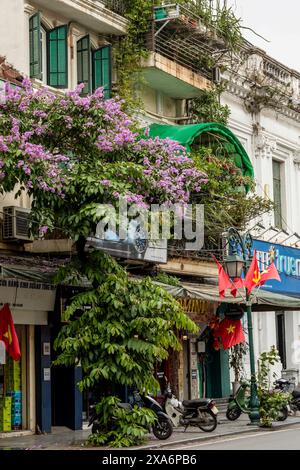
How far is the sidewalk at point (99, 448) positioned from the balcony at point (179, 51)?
936 centimetres

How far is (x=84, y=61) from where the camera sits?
Answer: 25.8 meters

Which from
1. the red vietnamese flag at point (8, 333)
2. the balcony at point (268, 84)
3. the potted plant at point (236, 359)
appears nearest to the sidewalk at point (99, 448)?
the red vietnamese flag at point (8, 333)

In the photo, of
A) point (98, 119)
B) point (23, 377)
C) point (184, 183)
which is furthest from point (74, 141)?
point (23, 377)

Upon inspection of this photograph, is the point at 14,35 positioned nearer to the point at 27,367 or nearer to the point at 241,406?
the point at 27,367

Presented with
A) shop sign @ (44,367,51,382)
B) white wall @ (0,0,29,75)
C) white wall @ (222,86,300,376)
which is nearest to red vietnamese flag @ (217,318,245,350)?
white wall @ (222,86,300,376)

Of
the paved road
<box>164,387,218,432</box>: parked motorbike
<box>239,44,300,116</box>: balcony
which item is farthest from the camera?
<box>239,44,300,116</box>: balcony

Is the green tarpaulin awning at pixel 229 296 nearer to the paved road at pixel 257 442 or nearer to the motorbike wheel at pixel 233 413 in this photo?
the motorbike wheel at pixel 233 413

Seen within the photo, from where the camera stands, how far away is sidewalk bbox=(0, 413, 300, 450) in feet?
64.3

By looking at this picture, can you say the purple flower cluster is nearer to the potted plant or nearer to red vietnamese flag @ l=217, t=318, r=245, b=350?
red vietnamese flag @ l=217, t=318, r=245, b=350

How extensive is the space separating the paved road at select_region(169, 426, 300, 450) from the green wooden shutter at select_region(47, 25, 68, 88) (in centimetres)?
934

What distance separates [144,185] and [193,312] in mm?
8758
